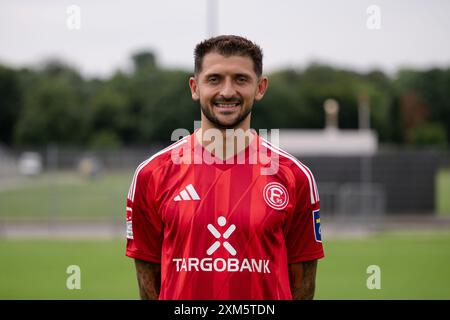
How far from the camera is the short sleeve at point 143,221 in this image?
317 centimetres

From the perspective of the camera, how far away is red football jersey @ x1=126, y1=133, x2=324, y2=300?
2.97m

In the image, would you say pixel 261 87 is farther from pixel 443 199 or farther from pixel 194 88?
pixel 443 199

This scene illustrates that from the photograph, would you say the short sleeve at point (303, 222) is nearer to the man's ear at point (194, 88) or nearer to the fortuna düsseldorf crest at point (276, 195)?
the fortuna düsseldorf crest at point (276, 195)

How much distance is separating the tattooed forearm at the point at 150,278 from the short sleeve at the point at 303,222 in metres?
0.68

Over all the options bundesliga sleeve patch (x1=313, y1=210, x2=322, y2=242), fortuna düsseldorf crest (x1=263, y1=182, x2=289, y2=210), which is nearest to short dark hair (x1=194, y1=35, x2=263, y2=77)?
fortuna düsseldorf crest (x1=263, y1=182, x2=289, y2=210)

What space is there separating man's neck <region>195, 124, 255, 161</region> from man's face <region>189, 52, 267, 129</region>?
0.05m

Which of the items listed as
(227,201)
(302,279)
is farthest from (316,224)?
(227,201)

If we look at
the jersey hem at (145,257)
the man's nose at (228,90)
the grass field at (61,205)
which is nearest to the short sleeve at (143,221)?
the jersey hem at (145,257)

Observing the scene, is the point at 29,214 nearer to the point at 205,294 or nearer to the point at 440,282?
the point at 440,282

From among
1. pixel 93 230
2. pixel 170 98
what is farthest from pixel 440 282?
pixel 170 98

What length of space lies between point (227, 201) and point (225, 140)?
30 cm

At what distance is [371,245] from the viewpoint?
49.9 feet

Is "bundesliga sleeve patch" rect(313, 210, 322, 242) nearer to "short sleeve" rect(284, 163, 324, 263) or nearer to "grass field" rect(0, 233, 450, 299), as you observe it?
"short sleeve" rect(284, 163, 324, 263)
